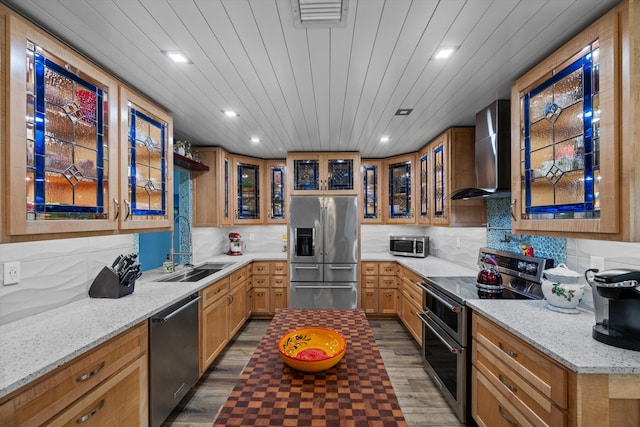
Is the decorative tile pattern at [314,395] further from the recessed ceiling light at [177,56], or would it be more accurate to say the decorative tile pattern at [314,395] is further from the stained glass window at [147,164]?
the recessed ceiling light at [177,56]

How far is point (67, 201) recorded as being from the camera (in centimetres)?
144

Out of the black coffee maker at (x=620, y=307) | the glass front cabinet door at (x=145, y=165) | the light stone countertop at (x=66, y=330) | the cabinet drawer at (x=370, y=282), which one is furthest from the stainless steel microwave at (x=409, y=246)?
the glass front cabinet door at (x=145, y=165)

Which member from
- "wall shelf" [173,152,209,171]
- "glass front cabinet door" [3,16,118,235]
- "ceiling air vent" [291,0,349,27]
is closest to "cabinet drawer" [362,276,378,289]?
"wall shelf" [173,152,209,171]

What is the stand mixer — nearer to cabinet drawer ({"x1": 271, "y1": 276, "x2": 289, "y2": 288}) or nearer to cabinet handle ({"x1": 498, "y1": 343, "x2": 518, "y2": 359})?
cabinet drawer ({"x1": 271, "y1": 276, "x2": 289, "y2": 288})

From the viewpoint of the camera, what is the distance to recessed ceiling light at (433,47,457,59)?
1.53 m

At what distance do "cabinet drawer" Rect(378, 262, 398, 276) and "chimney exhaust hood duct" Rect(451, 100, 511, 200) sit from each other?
5.78 feet

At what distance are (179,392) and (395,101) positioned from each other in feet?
9.12

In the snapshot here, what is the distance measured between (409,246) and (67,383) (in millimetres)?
3714

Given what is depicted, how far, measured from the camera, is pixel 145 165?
2.07 metres

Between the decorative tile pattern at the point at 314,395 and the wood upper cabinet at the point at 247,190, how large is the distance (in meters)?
2.92

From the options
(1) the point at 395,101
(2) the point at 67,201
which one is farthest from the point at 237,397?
(1) the point at 395,101

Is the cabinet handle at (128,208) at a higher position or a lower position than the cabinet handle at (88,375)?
higher

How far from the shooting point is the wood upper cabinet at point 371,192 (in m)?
4.30

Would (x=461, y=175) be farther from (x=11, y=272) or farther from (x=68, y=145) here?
(x=11, y=272)
